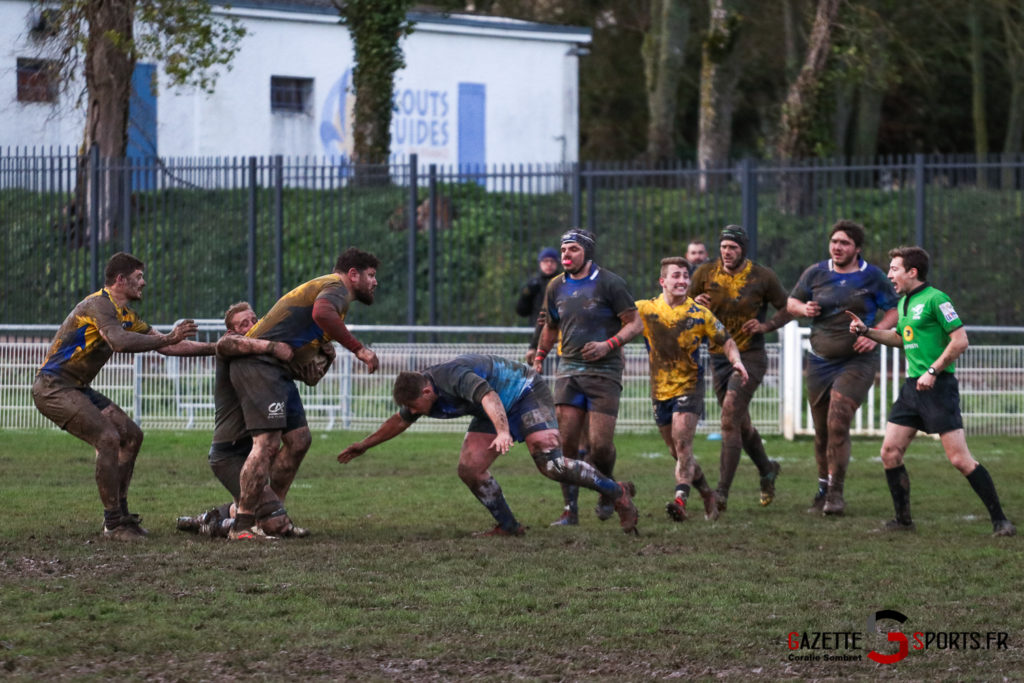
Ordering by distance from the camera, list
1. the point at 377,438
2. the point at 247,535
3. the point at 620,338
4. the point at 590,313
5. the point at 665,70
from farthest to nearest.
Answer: the point at 665,70
the point at 590,313
the point at 620,338
the point at 247,535
the point at 377,438

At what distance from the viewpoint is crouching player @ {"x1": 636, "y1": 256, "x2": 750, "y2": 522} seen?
1034 centimetres

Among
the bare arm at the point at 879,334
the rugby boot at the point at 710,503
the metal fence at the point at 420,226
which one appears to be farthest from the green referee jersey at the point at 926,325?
the metal fence at the point at 420,226

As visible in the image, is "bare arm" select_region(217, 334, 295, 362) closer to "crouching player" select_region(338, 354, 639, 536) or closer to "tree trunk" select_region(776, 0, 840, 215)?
"crouching player" select_region(338, 354, 639, 536)

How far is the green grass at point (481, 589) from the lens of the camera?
6.26m

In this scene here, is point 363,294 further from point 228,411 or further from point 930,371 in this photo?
point 930,371

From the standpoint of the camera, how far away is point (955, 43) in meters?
36.0

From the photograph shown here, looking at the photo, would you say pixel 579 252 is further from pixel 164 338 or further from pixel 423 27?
pixel 423 27

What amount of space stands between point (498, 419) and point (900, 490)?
2.83 metres

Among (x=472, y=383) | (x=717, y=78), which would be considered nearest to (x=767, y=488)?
(x=472, y=383)

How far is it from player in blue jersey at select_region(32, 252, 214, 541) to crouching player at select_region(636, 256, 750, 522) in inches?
123

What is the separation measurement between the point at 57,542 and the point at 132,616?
2.22 m

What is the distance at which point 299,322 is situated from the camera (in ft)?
30.9

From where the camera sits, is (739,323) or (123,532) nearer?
(123,532)

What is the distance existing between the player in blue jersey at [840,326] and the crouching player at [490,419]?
1.87 metres
